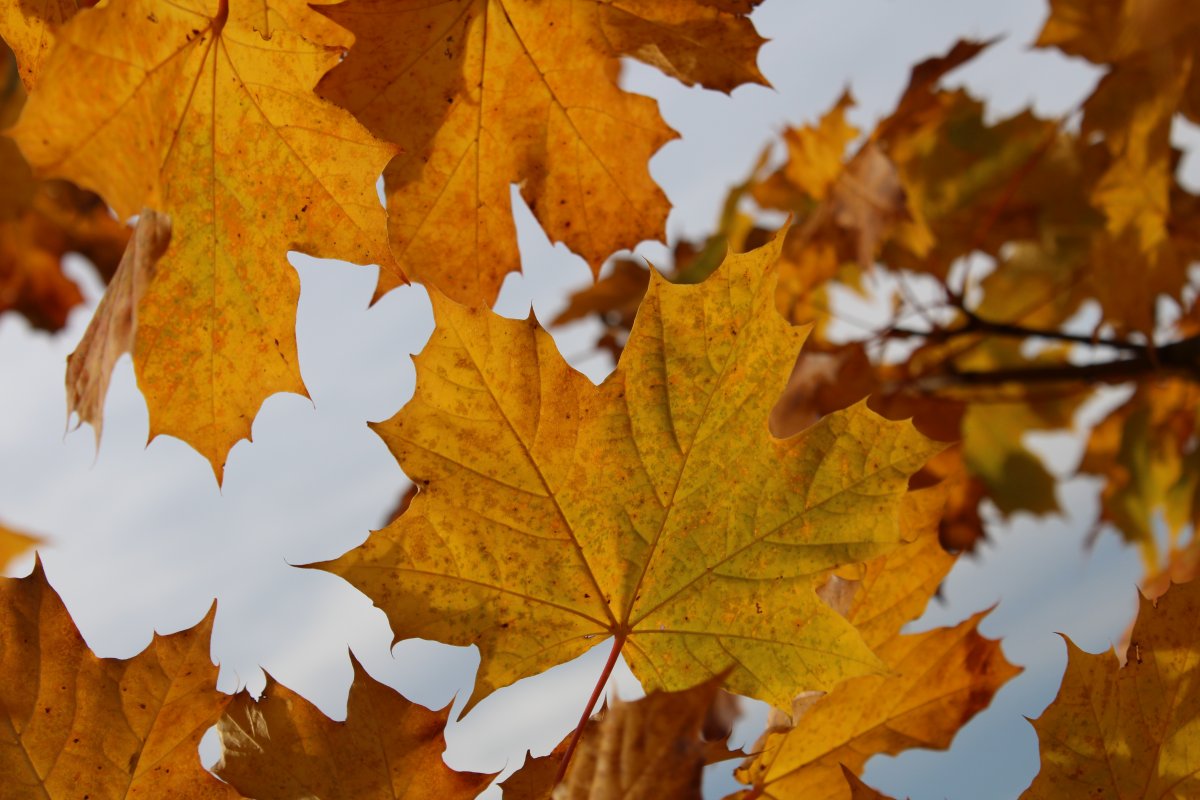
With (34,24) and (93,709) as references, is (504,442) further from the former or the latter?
(34,24)

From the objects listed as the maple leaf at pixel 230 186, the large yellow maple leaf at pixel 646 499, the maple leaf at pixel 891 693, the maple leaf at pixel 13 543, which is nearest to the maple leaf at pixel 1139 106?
the maple leaf at pixel 891 693

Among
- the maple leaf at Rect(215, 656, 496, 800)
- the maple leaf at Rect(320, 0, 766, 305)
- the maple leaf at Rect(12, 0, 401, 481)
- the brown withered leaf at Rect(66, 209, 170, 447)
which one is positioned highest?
the maple leaf at Rect(320, 0, 766, 305)

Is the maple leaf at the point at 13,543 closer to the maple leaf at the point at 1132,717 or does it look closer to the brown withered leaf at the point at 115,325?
the brown withered leaf at the point at 115,325

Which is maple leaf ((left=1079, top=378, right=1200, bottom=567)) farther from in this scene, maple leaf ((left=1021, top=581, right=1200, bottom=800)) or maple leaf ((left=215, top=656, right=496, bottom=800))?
maple leaf ((left=215, top=656, right=496, bottom=800))

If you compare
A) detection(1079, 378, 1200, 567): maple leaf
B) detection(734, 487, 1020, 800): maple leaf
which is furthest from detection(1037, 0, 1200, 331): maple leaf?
detection(734, 487, 1020, 800): maple leaf

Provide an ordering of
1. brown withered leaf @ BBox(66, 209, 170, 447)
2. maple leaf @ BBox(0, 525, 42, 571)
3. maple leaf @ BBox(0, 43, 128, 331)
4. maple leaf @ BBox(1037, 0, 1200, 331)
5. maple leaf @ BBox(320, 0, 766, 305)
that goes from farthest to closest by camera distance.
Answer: maple leaf @ BBox(0, 43, 128, 331) → maple leaf @ BBox(0, 525, 42, 571) → maple leaf @ BBox(1037, 0, 1200, 331) → maple leaf @ BBox(320, 0, 766, 305) → brown withered leaf @ BBox(66, 209, 170, 447)

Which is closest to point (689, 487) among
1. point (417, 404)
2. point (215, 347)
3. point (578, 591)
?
point (578, 591)

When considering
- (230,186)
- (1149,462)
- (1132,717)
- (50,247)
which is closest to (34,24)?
(230,186)

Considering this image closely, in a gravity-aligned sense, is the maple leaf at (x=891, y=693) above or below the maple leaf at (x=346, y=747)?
above
